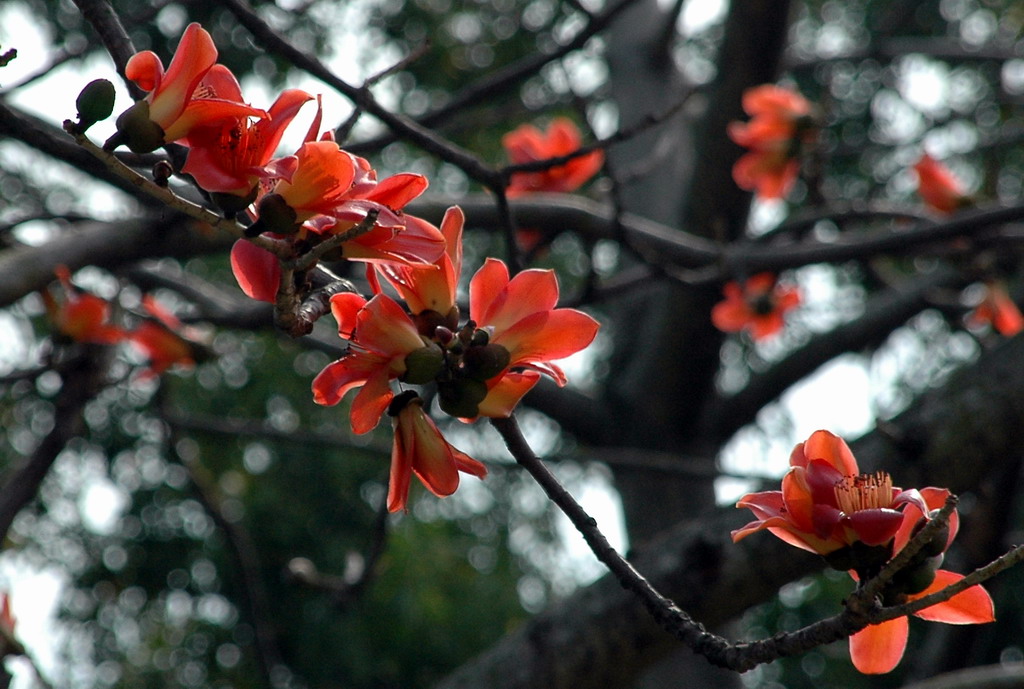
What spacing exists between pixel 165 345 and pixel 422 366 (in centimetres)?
154

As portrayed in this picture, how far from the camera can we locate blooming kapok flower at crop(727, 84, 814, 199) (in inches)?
106

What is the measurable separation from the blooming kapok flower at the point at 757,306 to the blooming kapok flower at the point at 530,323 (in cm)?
189

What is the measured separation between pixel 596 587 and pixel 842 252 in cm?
79

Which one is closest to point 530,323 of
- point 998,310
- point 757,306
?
point 998,310

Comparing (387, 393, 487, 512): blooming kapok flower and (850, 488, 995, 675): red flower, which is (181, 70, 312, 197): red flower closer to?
(387, 393, 487, 512): blooming kapok flower

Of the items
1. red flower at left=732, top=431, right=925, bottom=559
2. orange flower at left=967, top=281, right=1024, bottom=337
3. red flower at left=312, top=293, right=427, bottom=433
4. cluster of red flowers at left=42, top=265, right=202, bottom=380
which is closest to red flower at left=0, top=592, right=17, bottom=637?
cluster of red flowers at left=42, top=265, right=202, bottom=380

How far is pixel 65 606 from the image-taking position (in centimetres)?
620

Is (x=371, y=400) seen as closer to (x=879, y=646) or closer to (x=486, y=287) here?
(x=486, y=287)

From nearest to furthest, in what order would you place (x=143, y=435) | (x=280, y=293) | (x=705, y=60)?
(x=280, y=293), (x=143, y=435), (x=705, y=60)

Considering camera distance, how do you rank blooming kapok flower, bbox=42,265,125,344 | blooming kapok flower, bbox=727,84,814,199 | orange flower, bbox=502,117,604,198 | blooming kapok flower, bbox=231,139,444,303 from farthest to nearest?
blooming kapok flower, bbox=727,84,814,199, orange flower, bbox=502,117,604,198, blooming kapok flower, bbox=42,265,125,344, blooming kapok flower, bbox=231,139,444,303

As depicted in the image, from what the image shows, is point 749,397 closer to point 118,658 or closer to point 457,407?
point 457,407

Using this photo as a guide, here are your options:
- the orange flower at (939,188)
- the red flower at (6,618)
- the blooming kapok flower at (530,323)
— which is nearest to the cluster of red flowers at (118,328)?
the red flower at (6,618)

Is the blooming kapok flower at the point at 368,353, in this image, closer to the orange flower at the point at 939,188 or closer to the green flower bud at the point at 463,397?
the green flower bud at the point at 463,397

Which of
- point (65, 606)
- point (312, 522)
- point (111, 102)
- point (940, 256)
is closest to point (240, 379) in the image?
point (312, 522)
